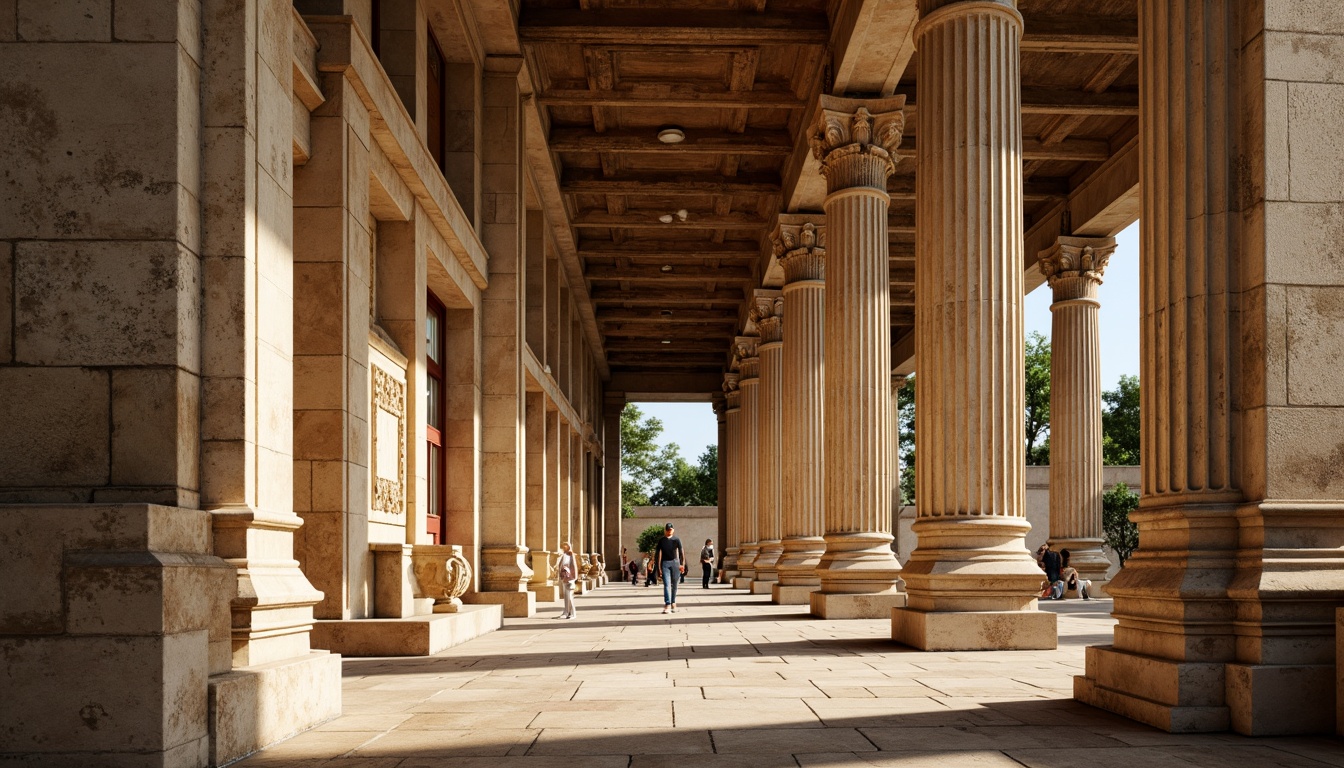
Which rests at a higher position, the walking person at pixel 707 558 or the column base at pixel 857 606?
the column base at pixel 857 606

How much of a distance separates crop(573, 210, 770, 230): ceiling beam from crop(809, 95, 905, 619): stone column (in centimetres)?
1306

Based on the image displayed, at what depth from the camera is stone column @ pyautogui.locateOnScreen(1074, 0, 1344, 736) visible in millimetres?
7383

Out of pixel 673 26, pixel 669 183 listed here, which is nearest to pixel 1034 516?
pixel 669 183

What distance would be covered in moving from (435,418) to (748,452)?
24609 mm

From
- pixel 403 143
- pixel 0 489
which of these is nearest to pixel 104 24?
pixel 0 489

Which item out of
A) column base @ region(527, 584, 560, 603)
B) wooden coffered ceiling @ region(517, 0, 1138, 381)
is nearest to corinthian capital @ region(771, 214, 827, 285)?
wooden coffered ceiling @ region(517, 0, 1138, 381)

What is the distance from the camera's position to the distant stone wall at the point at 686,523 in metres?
76.6

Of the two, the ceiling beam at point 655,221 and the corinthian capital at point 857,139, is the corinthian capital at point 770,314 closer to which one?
the ceiling beam at point 655,221

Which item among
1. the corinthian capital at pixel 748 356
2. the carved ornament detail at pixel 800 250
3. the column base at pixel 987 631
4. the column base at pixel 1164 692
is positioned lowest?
the column base at pixel 987 631

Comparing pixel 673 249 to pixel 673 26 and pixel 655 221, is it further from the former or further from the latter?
pixel 673 26

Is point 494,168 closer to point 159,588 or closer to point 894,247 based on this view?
point 159,588

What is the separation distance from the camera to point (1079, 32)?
21734 millimetres

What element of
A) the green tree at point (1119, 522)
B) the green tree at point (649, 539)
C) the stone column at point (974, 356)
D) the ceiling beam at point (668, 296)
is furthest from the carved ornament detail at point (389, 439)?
the green tree at point (649, 539)

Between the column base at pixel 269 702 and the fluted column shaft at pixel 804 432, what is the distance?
58.8 feet
